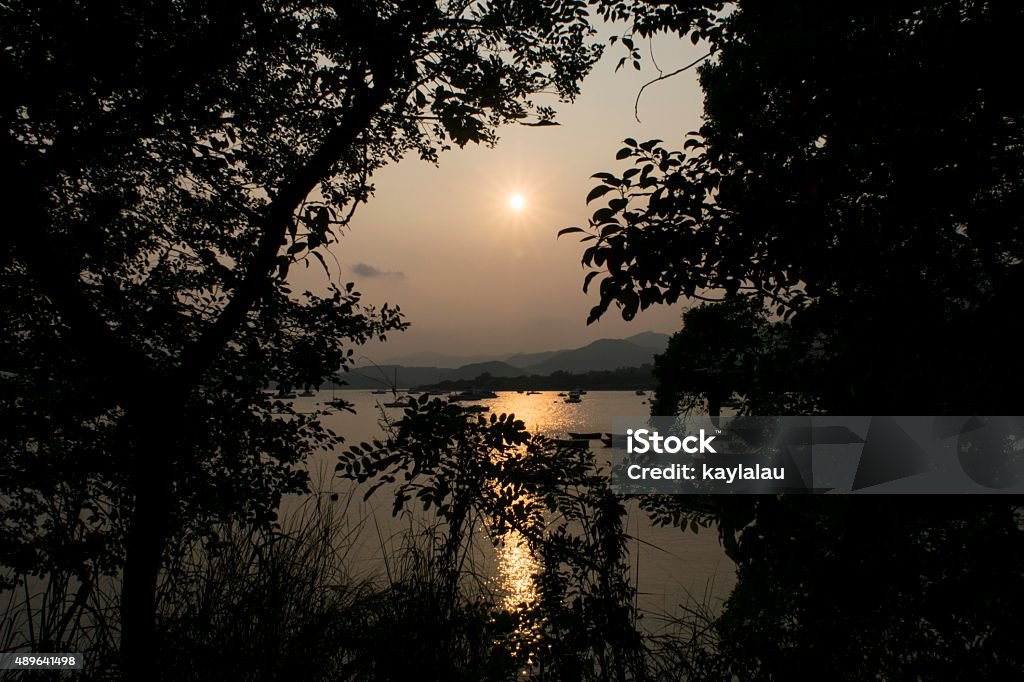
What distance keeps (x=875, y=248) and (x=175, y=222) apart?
5313 millimetres

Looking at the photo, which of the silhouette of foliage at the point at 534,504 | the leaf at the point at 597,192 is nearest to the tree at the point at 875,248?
the leaf at the point at 597,192

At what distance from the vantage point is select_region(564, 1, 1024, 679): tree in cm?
223

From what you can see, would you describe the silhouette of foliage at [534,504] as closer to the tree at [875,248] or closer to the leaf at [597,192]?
the tree at [875,248]

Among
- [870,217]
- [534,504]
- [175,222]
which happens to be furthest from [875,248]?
[175,222]

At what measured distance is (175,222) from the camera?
16.4 ft

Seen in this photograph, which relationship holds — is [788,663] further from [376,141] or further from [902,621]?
[376,141]

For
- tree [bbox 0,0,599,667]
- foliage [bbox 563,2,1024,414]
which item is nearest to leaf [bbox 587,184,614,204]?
foliage [bbox 563,2,1024,414]

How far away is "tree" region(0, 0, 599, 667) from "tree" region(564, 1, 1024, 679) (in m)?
1.46

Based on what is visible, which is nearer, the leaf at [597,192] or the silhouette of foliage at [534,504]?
the leaf at [597,192]

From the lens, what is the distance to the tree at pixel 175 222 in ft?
10.5

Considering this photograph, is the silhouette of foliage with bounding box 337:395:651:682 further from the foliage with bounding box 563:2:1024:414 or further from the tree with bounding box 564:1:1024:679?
the foliage with bounding box 563:2:1024:414

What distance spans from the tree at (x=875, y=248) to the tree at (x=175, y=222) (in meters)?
1.46

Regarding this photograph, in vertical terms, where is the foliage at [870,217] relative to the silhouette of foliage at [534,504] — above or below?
above

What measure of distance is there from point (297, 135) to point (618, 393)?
15720 centimetres
